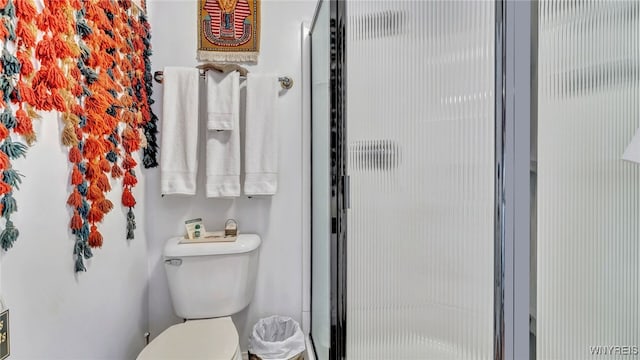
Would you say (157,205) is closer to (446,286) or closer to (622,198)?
(446,286)

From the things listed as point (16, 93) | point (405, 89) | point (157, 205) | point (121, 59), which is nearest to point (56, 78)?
point (16, 93)

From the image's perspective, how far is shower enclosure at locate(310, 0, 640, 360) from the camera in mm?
577

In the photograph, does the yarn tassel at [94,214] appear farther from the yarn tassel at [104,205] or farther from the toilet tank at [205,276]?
the toilet tank at [205,276]

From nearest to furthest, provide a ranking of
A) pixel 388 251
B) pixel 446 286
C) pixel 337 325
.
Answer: pixel 446 286, pixel 388 251, pixel 337 325

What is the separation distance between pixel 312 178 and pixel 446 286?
105 centimetres

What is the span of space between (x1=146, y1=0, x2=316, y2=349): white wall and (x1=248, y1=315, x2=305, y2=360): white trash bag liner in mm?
66

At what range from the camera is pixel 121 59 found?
1300 millimetres

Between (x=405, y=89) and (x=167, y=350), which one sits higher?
(x=405, y=89)

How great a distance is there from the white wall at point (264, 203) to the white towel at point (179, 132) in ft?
0.42

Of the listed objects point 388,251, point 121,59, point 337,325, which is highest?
point 121,59

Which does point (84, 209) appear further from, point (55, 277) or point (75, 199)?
point (55, 277)

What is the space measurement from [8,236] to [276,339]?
1.19 metres

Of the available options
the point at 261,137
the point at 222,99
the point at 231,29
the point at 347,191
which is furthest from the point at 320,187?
the point at 231,29

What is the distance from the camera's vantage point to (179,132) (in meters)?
1.51
